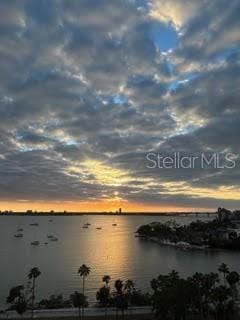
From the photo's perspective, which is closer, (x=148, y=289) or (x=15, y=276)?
(x=148, y=289)

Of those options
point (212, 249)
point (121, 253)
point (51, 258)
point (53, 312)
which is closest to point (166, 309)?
point (53, 312)

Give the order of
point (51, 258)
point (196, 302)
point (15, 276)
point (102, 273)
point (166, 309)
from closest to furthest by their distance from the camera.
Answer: point (166, 309), point (196, 302), point (15, 276), point (102, 273), point (51, 258)

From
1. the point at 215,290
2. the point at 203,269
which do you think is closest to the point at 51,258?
the point at 203,269

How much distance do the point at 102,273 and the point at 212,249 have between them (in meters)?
76.8

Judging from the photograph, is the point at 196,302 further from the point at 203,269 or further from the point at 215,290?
the point at 203,269

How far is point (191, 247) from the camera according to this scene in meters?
180

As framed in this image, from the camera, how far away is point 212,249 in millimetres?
175625

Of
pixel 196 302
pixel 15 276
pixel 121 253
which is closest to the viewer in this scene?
pixel 196 302

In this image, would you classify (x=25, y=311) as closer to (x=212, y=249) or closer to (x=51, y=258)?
(x=51, y=258)

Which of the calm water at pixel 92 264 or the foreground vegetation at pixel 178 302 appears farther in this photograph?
the calm water at pixel 92 264

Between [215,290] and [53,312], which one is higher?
[215,290]

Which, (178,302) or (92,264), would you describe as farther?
(92,264)

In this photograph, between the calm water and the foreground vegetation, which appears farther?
the calm water

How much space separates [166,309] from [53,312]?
2003cm
